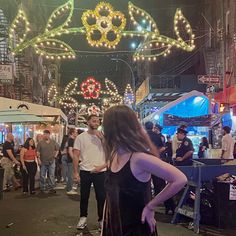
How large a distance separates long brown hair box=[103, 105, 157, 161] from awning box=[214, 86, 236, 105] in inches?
589

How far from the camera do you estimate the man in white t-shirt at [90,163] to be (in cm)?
770

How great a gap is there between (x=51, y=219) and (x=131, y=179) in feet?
19.9

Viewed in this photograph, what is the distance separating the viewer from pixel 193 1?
3416 cm

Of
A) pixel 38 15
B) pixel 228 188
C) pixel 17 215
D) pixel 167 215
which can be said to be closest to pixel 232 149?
pixel 167 215

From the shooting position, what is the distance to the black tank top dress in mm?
3139

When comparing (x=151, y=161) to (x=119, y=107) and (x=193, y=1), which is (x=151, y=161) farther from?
(x=193, y=1)

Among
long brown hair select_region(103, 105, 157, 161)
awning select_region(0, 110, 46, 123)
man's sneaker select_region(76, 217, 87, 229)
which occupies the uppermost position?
awning select_region(0, 110, 46, 123)

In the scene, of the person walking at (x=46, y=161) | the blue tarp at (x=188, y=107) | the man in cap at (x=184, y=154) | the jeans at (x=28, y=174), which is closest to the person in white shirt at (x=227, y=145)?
the blue tarp at (x=188, y=107)

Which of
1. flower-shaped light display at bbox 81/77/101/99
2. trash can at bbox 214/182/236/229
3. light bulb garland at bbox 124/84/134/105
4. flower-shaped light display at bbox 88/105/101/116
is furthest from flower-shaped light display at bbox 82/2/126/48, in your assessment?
light bulb garland at bbox 124/84/134/105

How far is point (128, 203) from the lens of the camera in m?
3.16

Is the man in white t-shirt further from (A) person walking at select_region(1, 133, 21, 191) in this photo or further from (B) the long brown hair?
(A) person walking at select_region(1, 133, 21, 191)

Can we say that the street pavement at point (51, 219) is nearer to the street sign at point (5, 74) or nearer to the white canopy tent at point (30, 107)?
the white canopy tent at point (30, 107)

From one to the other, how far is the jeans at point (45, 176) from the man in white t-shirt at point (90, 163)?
17.7 feet

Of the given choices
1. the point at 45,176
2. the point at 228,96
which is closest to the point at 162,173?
the point at 45,176
